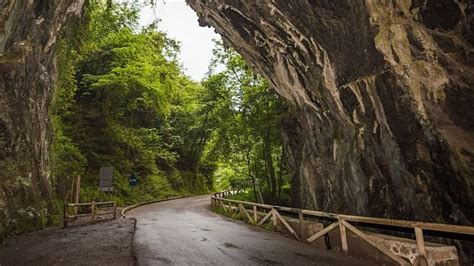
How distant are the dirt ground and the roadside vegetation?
6582 millimetres

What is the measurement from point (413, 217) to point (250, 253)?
4.94 meters

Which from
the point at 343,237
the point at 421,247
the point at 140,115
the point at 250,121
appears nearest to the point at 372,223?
the point at 343,237

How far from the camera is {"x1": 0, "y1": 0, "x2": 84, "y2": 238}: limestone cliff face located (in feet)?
36.7

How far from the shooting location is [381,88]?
9117 mm

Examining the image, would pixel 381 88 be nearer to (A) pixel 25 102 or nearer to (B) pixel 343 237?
(B) pixel 343 237

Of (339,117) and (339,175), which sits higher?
(339,117)

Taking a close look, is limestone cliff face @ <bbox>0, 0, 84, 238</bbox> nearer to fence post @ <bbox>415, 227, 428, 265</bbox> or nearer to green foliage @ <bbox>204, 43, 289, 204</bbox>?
green foliage @ <bbox>204, 43, 289, 204</bbox>

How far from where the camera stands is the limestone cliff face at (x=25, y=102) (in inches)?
440

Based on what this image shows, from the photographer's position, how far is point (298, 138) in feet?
56.5

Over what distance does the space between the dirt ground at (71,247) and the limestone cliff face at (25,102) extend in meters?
1.36

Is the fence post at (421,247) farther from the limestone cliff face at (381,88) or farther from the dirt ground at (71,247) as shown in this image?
the dirt ground at (71,247)

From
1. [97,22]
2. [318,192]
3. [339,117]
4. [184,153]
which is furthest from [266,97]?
[184,153]

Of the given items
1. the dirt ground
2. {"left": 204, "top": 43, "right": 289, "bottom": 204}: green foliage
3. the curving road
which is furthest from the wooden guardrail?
{"left": 204, "top": 43, "right": 289, "bottom": 204}: green foliage

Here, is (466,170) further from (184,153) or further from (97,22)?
(184,153)
